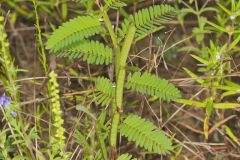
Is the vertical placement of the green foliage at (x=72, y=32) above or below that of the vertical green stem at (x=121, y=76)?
above

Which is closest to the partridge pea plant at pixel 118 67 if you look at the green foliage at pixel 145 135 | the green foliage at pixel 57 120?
the green foliage at pixel 145 135

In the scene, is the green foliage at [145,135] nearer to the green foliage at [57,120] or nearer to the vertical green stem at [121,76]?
the vertical green stem at [121,76]

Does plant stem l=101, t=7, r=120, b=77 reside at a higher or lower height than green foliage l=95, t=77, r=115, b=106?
higher

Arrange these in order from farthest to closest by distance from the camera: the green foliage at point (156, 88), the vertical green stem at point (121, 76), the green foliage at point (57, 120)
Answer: the green foliage at point (156, 88)
the vertical green stem at point (121, 76)
the green foliage at point (57, 120)

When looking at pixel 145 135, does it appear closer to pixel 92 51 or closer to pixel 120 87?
pixel 120 87

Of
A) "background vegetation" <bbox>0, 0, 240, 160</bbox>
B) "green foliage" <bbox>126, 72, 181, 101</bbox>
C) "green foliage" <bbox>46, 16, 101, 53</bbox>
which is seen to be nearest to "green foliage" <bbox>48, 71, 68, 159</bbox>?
"background vegetation" <bbox>0, 0, 240, 160</bbox>

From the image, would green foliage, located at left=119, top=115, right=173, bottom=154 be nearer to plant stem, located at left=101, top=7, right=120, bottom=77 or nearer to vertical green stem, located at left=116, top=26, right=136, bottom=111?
vertical green stem, located at left=116, top=26, right=136, bottom=111

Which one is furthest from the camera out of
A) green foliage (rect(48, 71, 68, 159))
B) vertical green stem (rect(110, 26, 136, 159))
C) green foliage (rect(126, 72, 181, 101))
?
green foliage (rect(126, 72, 181, 101))

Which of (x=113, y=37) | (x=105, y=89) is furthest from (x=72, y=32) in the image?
(x=105, y=89)
